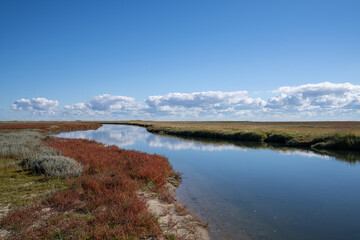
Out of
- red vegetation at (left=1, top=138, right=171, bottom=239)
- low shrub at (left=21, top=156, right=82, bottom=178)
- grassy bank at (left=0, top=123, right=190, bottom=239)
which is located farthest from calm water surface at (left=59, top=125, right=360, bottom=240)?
low shrub at (left=21, top=156, right=82, bottom=178)

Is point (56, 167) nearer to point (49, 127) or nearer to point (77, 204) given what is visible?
point (77, 204)

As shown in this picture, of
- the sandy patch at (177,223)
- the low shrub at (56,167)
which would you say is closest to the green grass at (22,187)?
the low shrub at (56,167)

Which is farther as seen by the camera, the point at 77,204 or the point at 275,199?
the point at 275,199

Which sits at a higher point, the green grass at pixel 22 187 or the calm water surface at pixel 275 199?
the green grass at pixel 22 187


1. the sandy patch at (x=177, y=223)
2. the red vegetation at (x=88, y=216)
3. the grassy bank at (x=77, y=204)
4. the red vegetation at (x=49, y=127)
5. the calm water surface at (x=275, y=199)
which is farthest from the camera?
the red vegetation at (x=49, y=127)

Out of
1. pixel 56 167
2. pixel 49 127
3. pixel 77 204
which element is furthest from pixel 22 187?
pixel 49 127

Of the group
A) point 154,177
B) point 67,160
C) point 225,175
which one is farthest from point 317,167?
point 67,160

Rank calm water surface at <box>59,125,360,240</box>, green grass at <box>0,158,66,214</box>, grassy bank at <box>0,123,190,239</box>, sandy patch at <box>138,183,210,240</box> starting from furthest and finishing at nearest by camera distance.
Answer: green grass at <box>0,158,66,214</box>, calm water surface at <box>59,125,360,240</box>, sandy patch at <box>138,183,210,240</box>, grassy bank at <box>0,123,190,239</box>

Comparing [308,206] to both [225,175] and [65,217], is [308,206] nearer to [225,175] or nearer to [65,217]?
[225,175]

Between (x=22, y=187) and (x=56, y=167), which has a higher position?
(x=56, y=167)

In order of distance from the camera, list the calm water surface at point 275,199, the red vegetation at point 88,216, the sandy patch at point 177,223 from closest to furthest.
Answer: the red vegetation at point 88,216
the sandy patch at point 177,223
the calm water surface at point 275,199

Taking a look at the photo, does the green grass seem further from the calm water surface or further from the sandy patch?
the calm water surface

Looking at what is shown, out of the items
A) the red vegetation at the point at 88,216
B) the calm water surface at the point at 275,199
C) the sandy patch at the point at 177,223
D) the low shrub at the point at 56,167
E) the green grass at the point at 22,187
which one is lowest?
the calm water surface at the point at 275,199

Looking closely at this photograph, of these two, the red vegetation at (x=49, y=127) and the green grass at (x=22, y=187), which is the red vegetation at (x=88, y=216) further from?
the red vegetation at (x=49, y=127)
